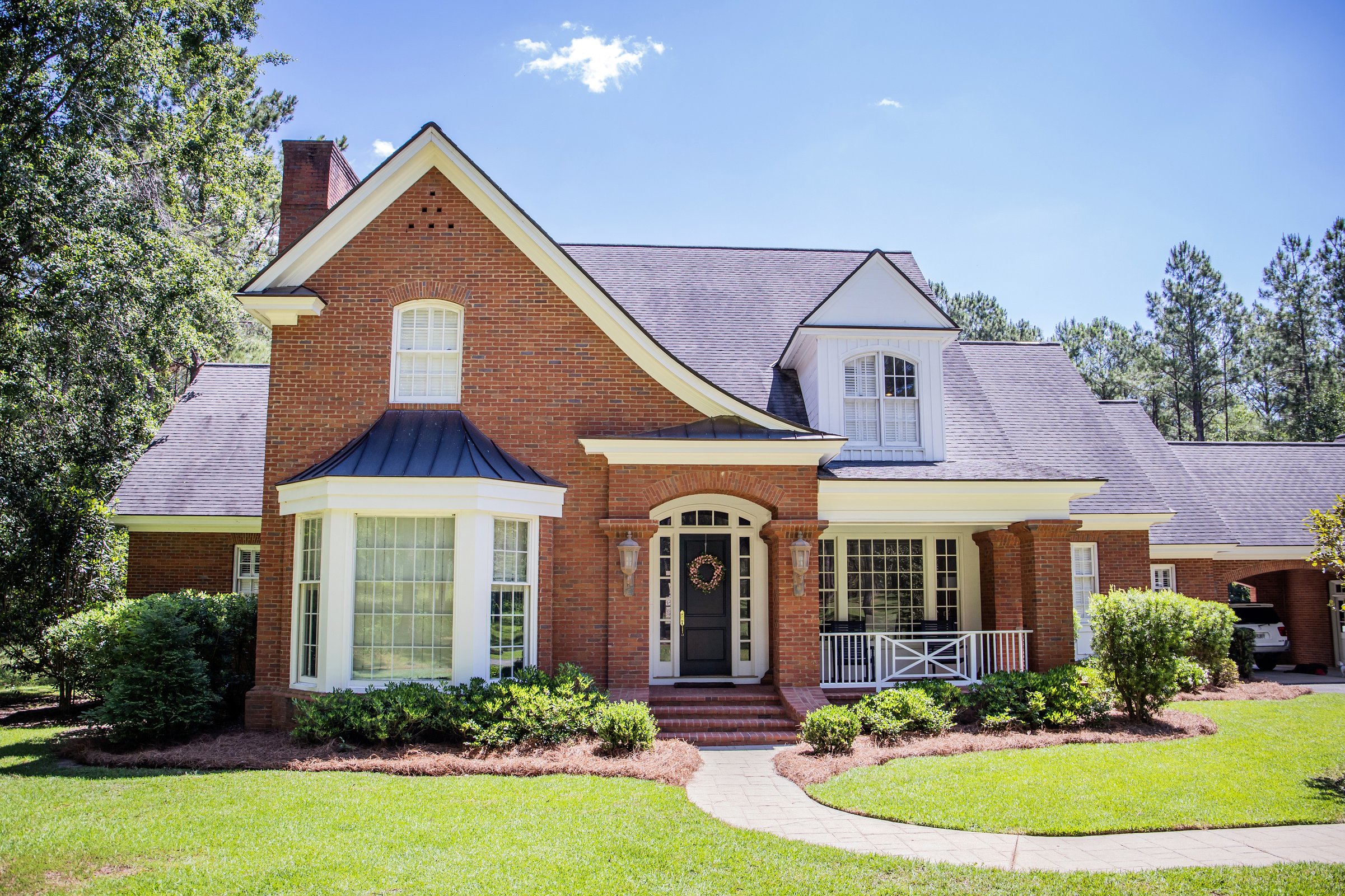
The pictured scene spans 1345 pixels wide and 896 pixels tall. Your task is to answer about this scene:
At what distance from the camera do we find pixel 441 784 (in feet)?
29.3

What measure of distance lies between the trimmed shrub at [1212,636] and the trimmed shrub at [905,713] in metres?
6.79

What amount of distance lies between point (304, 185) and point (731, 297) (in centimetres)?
825

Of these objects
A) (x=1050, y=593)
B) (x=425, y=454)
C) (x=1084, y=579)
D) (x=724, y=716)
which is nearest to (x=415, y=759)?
(x=425, y=454)

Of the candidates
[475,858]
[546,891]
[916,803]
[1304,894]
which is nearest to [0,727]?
[475,858]

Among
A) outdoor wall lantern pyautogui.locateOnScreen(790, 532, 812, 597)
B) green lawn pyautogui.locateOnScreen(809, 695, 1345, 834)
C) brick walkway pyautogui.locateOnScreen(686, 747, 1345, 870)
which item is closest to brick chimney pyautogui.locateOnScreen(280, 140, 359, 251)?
outdoor wall lantern pyautogui.locateOnScreen(790, 532, 812, 597)

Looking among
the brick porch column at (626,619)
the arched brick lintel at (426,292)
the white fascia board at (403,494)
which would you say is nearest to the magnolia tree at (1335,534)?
the brick porch column at (626,619)

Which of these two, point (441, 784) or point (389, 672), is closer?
point (441, 784)

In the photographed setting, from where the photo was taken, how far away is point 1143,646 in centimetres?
1208

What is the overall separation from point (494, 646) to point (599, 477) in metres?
2.89

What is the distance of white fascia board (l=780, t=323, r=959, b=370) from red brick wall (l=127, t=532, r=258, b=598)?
435 inches

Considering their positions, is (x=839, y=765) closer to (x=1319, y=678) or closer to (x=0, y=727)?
(x=0, y=727)

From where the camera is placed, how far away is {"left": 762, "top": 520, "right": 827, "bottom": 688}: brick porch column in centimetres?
1259

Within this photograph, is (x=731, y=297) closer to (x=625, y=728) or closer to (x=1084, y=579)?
(x=1084, y=579)

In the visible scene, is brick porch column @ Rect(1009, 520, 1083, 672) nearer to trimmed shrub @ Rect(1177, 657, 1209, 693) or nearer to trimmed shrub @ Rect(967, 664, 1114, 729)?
trimmed shrub @ Rect(967, 664, 1114, 729)
